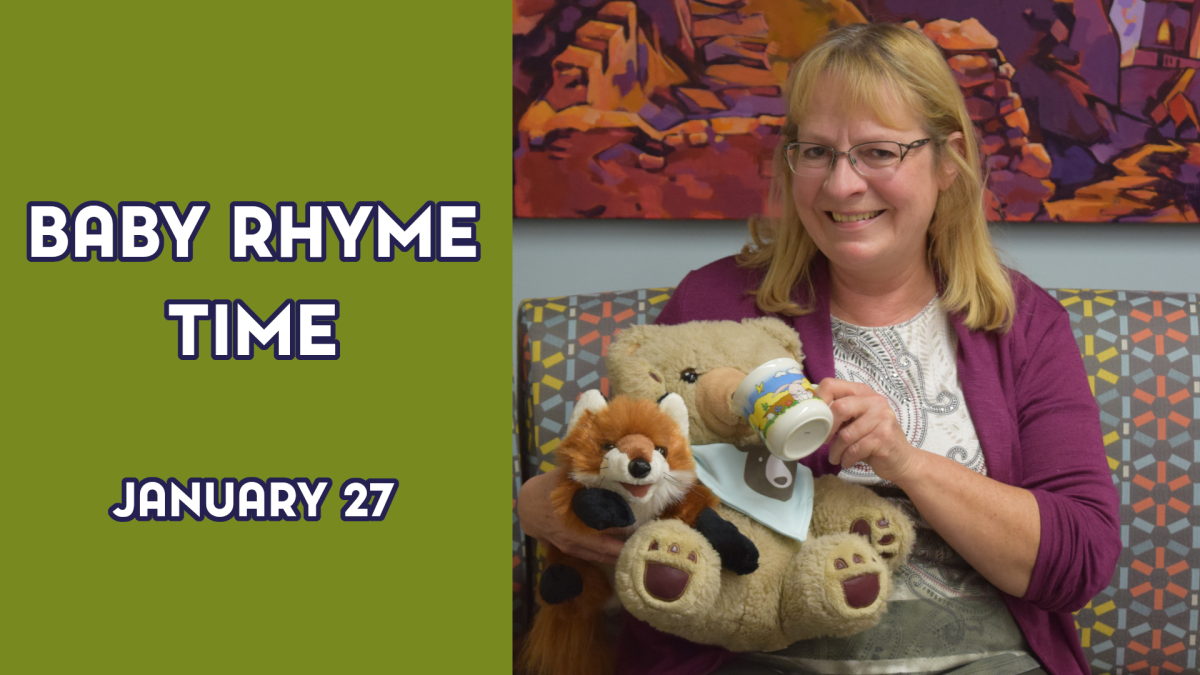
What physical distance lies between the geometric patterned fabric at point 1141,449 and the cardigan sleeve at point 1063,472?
26 centimetres

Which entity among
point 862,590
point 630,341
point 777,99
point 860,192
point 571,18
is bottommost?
point 862,590

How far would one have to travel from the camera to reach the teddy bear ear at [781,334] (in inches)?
42.7

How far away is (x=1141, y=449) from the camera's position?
1451 mm

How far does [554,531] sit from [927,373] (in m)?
0.53

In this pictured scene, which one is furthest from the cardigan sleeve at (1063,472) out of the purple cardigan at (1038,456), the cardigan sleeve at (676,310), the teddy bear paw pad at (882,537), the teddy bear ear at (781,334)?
the cardigan sleeve at (676,310)

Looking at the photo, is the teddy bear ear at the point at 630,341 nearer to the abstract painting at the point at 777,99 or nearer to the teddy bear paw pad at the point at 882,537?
the teddy bear paw pad at the point at 882,537

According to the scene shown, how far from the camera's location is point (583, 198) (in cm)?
176

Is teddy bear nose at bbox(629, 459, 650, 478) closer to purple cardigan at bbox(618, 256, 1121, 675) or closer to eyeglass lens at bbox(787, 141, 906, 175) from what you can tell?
purple cardigan at bbox(618, 256, 1121, 675)

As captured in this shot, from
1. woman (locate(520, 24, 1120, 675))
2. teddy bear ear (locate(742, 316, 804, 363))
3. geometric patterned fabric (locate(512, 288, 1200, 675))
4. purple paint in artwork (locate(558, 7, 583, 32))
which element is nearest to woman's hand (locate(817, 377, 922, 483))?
woman (locate(520, 24, 1120, 675))

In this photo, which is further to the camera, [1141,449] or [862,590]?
[1141,449]

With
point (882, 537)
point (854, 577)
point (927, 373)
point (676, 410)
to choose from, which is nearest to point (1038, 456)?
point (927, 373)

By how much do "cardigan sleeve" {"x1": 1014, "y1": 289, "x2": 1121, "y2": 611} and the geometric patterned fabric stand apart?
26 cm

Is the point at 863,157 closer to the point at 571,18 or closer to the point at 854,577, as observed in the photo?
the point at 854,577

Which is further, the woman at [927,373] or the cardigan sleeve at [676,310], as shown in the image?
the cardigan sleeve at [676,310]
